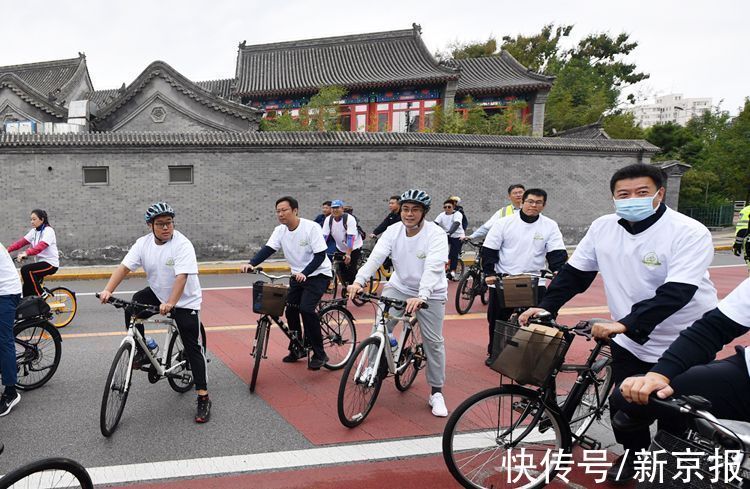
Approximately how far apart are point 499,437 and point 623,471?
3.26 ft

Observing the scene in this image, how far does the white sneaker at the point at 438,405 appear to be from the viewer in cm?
449

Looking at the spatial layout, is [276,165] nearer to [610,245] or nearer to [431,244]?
[431,244]

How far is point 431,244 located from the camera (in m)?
4.44

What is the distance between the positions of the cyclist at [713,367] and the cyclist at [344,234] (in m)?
7.37

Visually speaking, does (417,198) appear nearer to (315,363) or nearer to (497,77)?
(315,363)

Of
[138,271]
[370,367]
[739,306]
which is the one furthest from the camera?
[138,271]

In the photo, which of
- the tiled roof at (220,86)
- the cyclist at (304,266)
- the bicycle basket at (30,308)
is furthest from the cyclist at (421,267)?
the tiled roof at (220,86)

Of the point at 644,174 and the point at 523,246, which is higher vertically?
→ the point at 644,174

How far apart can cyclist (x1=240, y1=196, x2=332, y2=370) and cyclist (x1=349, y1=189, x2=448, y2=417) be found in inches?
44.1

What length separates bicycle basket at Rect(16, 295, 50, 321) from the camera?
191 inches

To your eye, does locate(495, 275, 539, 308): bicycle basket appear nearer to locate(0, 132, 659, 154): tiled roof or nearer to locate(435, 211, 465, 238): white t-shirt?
locate(435, 211, 465, 238): white t-shirt

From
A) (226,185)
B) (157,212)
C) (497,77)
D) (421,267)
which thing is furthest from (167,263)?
(497,77)

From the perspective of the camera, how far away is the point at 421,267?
4.55 m

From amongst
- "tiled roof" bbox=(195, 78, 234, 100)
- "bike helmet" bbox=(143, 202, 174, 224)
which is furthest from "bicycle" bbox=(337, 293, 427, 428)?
"tiled roof" bbox=(195, 78, 234, 100)
